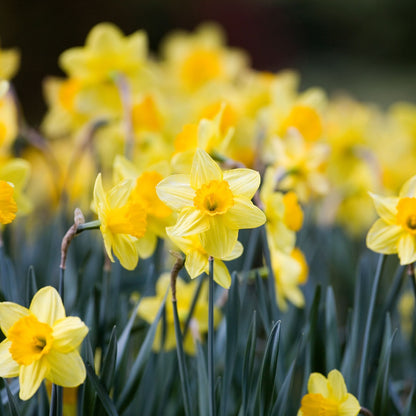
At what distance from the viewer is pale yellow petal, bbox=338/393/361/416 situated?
866 mm

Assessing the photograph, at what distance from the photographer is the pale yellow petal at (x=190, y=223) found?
0.80 m

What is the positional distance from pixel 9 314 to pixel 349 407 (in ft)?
1.79

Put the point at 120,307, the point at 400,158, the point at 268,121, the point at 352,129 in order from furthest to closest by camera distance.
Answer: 1. the point at 400,158
2. the point at 352,129
3. the point at 268,121
4. the point at 120,307

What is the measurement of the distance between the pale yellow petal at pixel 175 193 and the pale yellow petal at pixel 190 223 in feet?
0.05

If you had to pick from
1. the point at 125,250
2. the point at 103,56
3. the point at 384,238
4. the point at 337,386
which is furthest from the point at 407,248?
the point at 103,56

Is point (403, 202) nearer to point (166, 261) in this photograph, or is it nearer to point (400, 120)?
point (166, 261)

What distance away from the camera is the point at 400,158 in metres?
2.34

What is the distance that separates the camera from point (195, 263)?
84cm

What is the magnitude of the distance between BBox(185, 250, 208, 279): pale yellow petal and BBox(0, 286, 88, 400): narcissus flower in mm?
180

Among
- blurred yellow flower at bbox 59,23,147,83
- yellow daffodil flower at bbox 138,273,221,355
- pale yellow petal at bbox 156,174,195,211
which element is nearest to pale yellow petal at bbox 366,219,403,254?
pale yellow petal at bbox 156,174,195,211

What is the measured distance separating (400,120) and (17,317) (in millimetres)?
1685

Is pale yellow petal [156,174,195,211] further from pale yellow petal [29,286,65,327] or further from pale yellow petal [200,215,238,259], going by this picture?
pale yellow petal [29,286,65,327]

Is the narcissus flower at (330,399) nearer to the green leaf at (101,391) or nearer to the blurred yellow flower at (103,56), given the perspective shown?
the green leaf at (101,391)

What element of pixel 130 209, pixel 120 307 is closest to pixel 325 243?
pixel 120 307
